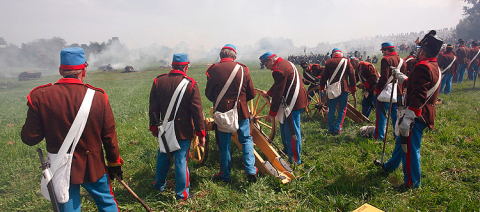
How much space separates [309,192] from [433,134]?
3538 millimetres

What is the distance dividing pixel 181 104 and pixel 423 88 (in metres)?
2.74

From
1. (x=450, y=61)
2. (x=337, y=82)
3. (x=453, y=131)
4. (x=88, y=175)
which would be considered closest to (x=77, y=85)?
(x=88, y=175)

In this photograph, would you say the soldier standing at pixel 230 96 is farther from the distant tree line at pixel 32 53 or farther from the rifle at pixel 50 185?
the distant tree line at pixel 32 53

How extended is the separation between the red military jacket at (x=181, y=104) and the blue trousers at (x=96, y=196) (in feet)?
3.03

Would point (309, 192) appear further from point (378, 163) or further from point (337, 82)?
point (337, 82)

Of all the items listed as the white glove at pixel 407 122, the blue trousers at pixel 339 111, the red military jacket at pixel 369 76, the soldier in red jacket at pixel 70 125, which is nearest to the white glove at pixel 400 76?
the white glove at pixel 407 122

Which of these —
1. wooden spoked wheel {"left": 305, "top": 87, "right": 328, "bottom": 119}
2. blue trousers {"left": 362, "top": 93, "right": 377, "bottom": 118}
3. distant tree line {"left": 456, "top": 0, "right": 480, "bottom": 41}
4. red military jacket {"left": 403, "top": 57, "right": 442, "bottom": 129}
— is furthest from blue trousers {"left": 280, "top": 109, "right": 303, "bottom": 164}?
distant tree line {"left": 456, "top": 0, "right": 480, "bottom": 41}

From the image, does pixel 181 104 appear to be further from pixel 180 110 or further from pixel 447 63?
pixel 447 63

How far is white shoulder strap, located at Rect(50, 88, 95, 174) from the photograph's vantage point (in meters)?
2.12

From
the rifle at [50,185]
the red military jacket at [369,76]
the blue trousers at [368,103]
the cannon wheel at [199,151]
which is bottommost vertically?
the cannon wheel at [199,151]

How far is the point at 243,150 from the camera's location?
374 centimetres

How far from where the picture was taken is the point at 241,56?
124 feet

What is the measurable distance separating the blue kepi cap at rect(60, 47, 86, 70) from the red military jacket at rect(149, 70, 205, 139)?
3.20 feet

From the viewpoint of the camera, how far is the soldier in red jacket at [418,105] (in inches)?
115
